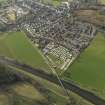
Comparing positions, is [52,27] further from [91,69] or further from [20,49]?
[91,69]

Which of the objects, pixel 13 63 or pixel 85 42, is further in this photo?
pixel 85 42

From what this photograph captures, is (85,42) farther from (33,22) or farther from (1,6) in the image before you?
(1,6)

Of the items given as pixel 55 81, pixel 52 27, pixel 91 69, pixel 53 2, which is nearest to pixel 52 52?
pixel 55 81

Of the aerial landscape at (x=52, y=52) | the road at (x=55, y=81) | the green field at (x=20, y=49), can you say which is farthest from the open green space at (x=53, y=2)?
the road at (x=55, y=81)

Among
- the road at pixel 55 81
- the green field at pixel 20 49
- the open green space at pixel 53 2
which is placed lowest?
the road at pixel 55 81

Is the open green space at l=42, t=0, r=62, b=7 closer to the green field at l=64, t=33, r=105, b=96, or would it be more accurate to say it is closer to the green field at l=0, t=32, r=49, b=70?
the green field at l=0, t=32, r=49, b=70

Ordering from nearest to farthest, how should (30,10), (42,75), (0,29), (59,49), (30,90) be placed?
(30,90), (42,75), (59,49), (0,29), (30,10)

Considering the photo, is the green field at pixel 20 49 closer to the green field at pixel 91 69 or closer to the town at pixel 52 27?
the town at pixel 52 27

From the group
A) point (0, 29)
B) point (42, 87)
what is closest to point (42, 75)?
point (42, 87)
